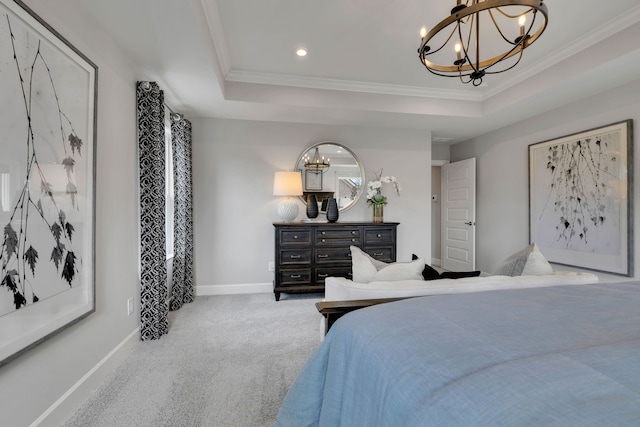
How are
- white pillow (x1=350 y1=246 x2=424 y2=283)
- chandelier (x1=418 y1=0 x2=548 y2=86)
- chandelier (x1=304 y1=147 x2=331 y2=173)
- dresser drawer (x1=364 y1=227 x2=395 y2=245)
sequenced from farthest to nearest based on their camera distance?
1. chandelier (x1=304 y1=147 x2=331 y2=173)
2. dresser drawer (x1=364 y1=227 x2=395 y2=245)
3. white pillow (x1=350 y1=246 x2=424 y2=283)
4. chandelier (x1=418 y1=0 x2=548 y2=86)

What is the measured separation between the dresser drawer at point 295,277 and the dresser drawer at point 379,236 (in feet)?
2.85

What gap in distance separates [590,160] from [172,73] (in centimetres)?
445

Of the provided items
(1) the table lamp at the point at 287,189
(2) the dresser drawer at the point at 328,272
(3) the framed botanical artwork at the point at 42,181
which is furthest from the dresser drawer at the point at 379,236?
(3) the framed botanical artwork at the point at 42,181

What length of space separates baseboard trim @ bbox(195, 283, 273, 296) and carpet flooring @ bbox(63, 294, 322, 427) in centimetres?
72

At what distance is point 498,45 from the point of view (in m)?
2.83

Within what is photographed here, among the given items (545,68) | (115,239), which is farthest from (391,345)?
(545,68)

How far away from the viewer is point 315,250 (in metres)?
3.76

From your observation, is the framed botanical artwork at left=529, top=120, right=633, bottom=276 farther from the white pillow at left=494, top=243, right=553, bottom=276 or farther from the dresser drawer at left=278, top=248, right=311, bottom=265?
the dresser drawer at left=278, top=248, right=311, bottom=265

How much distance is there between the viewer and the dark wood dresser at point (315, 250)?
3.68 metres

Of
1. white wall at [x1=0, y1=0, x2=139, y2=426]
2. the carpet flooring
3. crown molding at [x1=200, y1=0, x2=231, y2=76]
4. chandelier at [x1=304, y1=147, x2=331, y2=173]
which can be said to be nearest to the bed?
the carpet flooring

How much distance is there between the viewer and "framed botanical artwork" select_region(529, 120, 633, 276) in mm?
3010

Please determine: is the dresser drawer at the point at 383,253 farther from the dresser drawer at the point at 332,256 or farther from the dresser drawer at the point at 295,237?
the dresser drawer at the point at 295,237

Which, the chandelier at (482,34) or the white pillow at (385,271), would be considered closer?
the chandelier at (482,34)

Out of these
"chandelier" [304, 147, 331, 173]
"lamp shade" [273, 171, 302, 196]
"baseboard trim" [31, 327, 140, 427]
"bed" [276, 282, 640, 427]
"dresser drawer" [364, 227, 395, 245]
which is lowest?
"baseboard trim" [31, 327, 140, 427]
